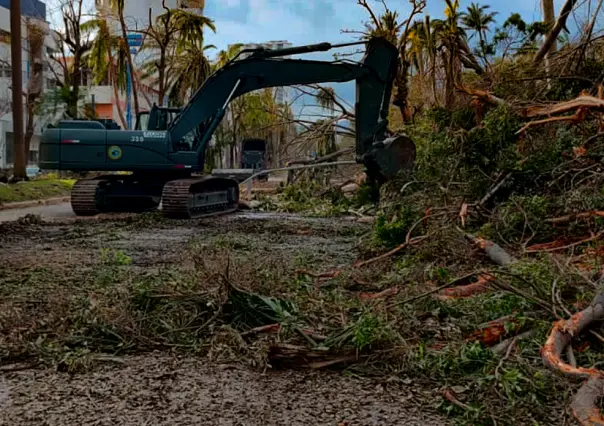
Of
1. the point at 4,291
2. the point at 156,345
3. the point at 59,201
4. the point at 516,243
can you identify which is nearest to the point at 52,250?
the point at 4,291

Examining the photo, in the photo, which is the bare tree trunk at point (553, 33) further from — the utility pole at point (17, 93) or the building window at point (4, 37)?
the building window at point (4, 37)

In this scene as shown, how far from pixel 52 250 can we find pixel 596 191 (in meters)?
6.62

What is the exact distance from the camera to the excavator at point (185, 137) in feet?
41.7

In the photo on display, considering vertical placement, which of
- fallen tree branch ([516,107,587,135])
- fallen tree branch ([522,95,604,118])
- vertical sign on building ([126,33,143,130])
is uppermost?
vertical sign on building ([126,33,143,130])

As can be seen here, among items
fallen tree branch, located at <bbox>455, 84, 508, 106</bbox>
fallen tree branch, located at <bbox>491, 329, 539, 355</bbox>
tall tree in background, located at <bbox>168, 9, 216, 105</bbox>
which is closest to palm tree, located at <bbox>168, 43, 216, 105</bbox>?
tall tree in background, located at <bbox>168, 9, 216, 105</bbox>

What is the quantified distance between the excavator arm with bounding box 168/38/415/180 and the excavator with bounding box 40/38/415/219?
0.7 inches

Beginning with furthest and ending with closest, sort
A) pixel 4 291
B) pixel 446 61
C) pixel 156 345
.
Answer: pixel 446 61 < pixel 4 291 < pixel 156 345

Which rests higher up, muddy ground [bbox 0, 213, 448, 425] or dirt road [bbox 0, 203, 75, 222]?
dirt road [bbox 0, 203, 75, 222]

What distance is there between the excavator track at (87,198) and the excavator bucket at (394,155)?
6547 millimetres

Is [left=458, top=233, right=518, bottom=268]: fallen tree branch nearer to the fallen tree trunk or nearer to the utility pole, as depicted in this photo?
the fallen tree trunk

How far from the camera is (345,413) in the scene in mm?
3279

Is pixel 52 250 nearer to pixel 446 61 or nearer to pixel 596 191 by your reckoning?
pixel 596 191

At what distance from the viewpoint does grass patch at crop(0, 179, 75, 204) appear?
61.6ft

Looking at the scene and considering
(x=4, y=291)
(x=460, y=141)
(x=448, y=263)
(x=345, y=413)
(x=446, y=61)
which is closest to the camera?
(x=345, y=413)
